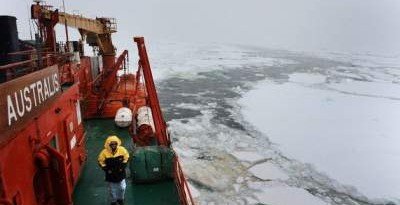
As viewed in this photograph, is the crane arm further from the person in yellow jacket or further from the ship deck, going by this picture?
the person in yellow jacket

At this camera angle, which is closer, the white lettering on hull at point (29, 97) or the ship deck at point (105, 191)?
the white lettering on hull at point (29, 97)

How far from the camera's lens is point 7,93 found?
3.80 meters

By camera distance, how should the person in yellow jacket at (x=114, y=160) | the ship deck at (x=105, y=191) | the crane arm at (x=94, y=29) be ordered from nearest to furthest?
the person in yellow jacket at (x=114, y=160)
the ship deck at (x=105, y=191)
the crane arm at (x=94, y=29)

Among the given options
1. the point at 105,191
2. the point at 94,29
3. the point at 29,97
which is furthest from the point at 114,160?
the point at 94,29

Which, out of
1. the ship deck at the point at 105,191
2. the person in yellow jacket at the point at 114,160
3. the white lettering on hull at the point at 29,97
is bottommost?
the ship deck at the point at 105,191

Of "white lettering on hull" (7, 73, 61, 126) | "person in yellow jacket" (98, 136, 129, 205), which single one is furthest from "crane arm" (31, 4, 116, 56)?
"person in yellow jacket" (98, 136, 129, 205)

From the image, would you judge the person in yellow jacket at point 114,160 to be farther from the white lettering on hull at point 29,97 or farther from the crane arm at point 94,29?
the crane arm at point 94,29

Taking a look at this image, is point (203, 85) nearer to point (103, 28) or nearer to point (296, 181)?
point (103, 28)

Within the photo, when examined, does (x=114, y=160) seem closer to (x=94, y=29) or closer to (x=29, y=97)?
(x=29, y=97)

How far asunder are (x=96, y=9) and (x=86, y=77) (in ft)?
383

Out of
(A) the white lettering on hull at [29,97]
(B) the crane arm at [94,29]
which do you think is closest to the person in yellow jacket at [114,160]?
(A) the white lettering on hull at [29,97]

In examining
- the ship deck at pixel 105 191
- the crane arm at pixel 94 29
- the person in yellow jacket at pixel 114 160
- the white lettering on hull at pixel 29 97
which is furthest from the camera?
the crane arm at pixel 94 29

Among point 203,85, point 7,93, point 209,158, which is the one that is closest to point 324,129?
point 209,158

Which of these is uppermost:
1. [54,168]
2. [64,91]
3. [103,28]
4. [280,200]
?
[103,28]
